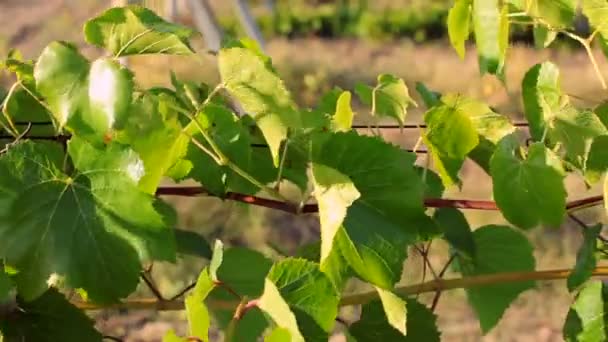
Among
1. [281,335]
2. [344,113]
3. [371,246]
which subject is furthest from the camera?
[344,113]

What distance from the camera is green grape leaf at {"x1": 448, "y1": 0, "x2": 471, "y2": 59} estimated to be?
2.91 ft

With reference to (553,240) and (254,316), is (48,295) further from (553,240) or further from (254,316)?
(553,240)

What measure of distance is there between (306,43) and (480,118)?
6.85 metres

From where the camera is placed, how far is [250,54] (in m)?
0.62

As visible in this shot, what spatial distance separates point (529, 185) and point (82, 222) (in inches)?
12.7

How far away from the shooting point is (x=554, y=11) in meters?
0.88

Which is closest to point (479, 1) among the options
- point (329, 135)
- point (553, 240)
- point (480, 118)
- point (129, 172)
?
point (480, 118)

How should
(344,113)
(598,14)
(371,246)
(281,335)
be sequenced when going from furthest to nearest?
(598,14)
(344,113)
(371,246)
(281,335)

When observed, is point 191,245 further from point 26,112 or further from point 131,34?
point 131,34

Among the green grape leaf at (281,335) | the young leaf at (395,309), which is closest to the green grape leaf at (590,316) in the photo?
the young leaf at (395,309)

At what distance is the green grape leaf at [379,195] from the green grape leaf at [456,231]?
0.18 meters

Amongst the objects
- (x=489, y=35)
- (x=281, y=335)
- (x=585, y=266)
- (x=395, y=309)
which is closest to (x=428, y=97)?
(x=489, y=35)

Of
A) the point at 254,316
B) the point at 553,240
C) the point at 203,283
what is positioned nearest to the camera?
the point at 203,283

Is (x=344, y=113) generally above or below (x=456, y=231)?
above
